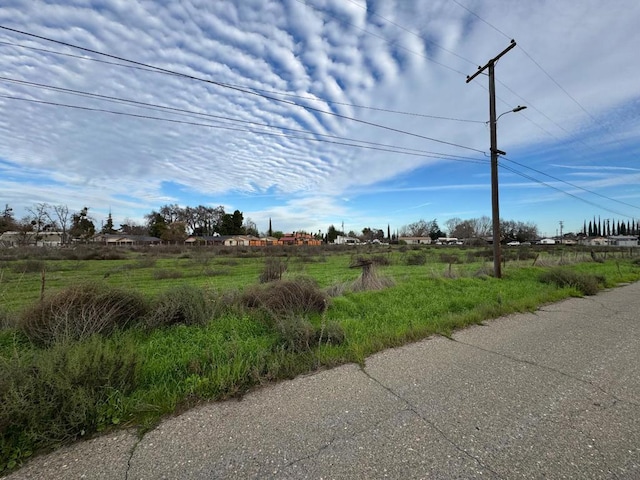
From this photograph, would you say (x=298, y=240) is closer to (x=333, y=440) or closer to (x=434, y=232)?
(x=434, y=232)

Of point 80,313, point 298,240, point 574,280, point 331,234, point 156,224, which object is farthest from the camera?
point 331,234

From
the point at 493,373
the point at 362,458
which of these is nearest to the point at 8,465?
the point at 362,458

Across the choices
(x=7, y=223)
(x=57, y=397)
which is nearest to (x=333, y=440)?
Result: (x=57, y=397)

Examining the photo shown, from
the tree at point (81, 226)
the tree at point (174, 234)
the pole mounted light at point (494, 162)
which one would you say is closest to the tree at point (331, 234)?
the tree at point (174, 234)

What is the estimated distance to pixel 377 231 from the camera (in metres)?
143

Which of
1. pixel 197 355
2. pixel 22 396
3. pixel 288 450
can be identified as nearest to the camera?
pixel 288 450

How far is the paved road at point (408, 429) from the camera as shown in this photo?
230 cm

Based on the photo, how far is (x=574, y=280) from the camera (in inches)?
440

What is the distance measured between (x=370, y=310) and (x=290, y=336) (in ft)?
10.6

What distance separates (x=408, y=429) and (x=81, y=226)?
3272 inches

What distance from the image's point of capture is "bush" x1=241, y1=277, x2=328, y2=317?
22.9ft

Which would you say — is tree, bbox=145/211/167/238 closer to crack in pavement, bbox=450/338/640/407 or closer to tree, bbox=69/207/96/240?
tree, bbox=69/207/96/240

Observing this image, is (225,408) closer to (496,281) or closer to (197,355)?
(197,355)

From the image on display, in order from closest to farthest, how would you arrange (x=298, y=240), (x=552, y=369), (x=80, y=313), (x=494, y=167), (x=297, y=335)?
(x=552, y=369) → (x=297, y=335) → (x=80, y=313) → (x=494, y=167) → (x=298, y=240)
